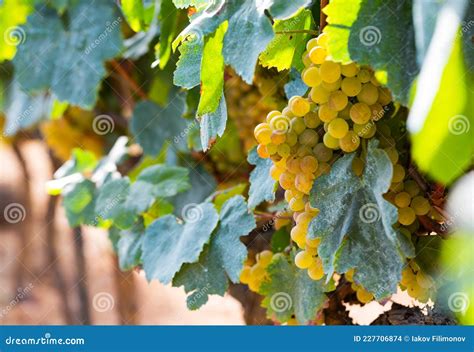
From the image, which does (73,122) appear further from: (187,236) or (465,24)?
(465,24)

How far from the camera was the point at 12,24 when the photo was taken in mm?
1037

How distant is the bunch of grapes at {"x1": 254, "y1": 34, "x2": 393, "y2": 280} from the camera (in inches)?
17.9

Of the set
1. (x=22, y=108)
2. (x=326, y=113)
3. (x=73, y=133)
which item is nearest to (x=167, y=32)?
(x=326, y=113)

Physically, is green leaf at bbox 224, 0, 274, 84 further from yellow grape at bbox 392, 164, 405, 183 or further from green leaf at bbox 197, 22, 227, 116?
yellow grape at bbox 392, 164, 405, 183

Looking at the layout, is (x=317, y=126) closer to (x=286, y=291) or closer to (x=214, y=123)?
(x=214, y=123)

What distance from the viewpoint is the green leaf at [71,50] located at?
1018mm

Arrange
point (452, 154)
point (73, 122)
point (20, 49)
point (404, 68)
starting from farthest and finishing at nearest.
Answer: point (73, 122) → point (20, 49) → point (404, 68) → point (452, 154)

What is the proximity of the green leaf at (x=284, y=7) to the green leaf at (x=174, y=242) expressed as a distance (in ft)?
0.97

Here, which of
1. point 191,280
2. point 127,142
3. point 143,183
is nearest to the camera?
point 191,280

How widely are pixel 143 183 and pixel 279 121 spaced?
426 mm

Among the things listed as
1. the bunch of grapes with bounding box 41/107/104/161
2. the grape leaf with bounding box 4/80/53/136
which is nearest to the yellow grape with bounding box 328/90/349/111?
the grape leaf with bounding box 4/80/53/136

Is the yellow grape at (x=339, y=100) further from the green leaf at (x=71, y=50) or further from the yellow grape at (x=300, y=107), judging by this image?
the green leaf at (x=71, y=50)
